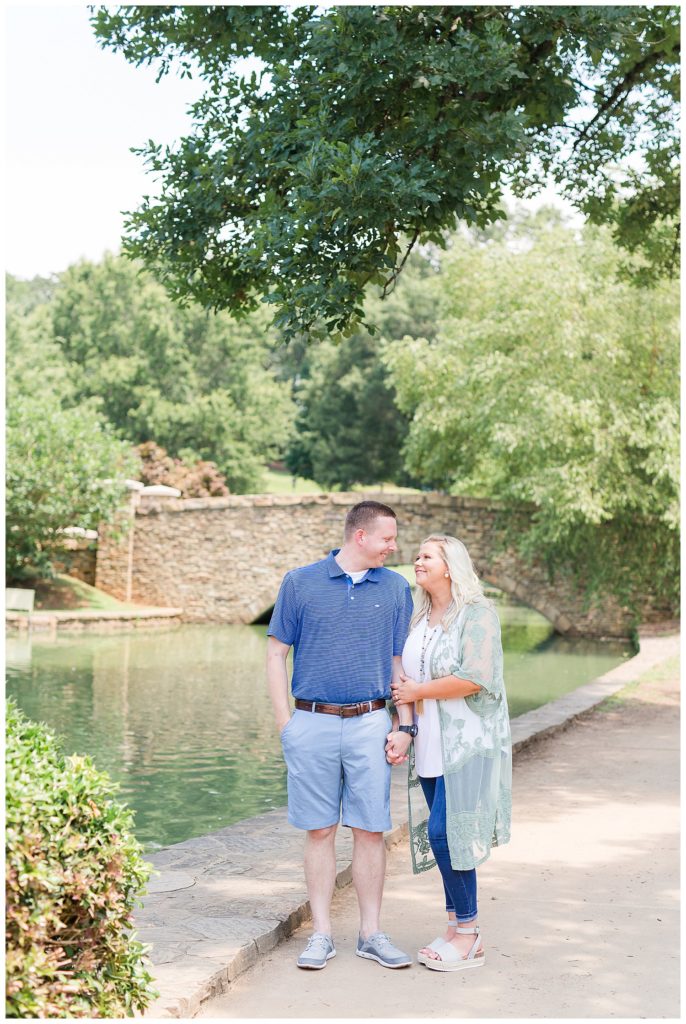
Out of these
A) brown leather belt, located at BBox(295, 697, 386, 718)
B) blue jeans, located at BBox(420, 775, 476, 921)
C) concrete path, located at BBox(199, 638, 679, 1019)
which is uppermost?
brown leather belt, located at BBox(295, 697, 386, 718)

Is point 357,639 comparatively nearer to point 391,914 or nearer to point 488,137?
point 391,914

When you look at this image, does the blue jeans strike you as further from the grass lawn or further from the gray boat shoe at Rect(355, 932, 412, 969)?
the grass lawn

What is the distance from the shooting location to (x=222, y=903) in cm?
429

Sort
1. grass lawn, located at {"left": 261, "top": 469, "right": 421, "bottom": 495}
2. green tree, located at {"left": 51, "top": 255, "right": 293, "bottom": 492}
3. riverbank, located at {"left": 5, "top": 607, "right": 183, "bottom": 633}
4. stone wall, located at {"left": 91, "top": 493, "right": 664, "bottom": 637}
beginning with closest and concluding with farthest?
riverbank, located at {"left": 5, "top": 607, "right": 183, "bottom": 633}
stone wall, located at {"left": 91, "top": 493, "right": 664, "bottom": 637}
green tree, located at {"left": 51, "top": 255, "right": 293, "bottom": 492}
grass lawn, located at {"left": 261, "top": 469, "right": 421, "bottom": 495}

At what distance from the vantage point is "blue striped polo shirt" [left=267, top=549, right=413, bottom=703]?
377 cm

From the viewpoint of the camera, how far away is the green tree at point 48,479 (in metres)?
22.7

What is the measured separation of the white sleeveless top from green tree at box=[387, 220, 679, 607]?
14599mm

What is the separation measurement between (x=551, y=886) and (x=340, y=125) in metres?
3.99

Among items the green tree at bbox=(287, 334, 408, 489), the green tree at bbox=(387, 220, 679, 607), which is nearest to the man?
the green tree at bbox=(387, 220, 679, 607)

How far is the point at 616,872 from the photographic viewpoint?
5043 millimetres

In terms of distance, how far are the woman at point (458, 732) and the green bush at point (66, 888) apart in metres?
1.12

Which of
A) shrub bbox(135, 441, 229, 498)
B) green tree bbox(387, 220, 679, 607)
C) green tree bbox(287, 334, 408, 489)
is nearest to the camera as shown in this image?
green tree bbox(387, 220, 679, 607)

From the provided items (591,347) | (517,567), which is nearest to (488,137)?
(591,347)

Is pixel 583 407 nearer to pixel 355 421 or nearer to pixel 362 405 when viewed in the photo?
pixel 362 405
